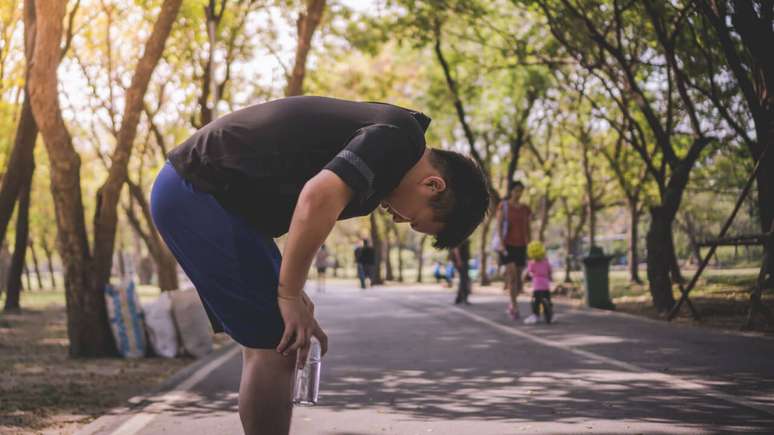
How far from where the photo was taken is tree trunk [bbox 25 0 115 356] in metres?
9.80

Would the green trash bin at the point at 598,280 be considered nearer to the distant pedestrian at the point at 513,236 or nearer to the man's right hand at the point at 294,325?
the distant pedestrian at the point at 513,236

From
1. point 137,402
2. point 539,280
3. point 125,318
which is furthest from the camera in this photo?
point 539,280

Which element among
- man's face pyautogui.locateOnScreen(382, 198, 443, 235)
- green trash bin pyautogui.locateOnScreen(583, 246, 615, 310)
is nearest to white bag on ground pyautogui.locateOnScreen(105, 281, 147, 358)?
man's face pyautogui.locateOnScreen(382, 198, 443, 235)

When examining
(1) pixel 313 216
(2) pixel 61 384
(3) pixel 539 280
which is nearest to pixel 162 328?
(2) pixel 61 384

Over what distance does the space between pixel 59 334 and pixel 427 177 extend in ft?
44.5

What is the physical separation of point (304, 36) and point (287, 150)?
48.1ft

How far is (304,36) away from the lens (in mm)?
17219

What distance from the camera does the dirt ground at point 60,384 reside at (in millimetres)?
6277

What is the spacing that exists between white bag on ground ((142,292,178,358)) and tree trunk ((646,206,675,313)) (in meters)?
7.50

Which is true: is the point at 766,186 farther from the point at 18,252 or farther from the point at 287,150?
the point at 18,252

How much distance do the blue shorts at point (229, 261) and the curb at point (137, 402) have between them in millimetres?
3116

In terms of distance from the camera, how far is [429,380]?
25.4 ft

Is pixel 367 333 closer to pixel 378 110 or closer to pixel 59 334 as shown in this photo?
pixel 59 334

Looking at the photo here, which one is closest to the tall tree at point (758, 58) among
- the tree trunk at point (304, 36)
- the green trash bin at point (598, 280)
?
the green trash bin at point (598, 280)
